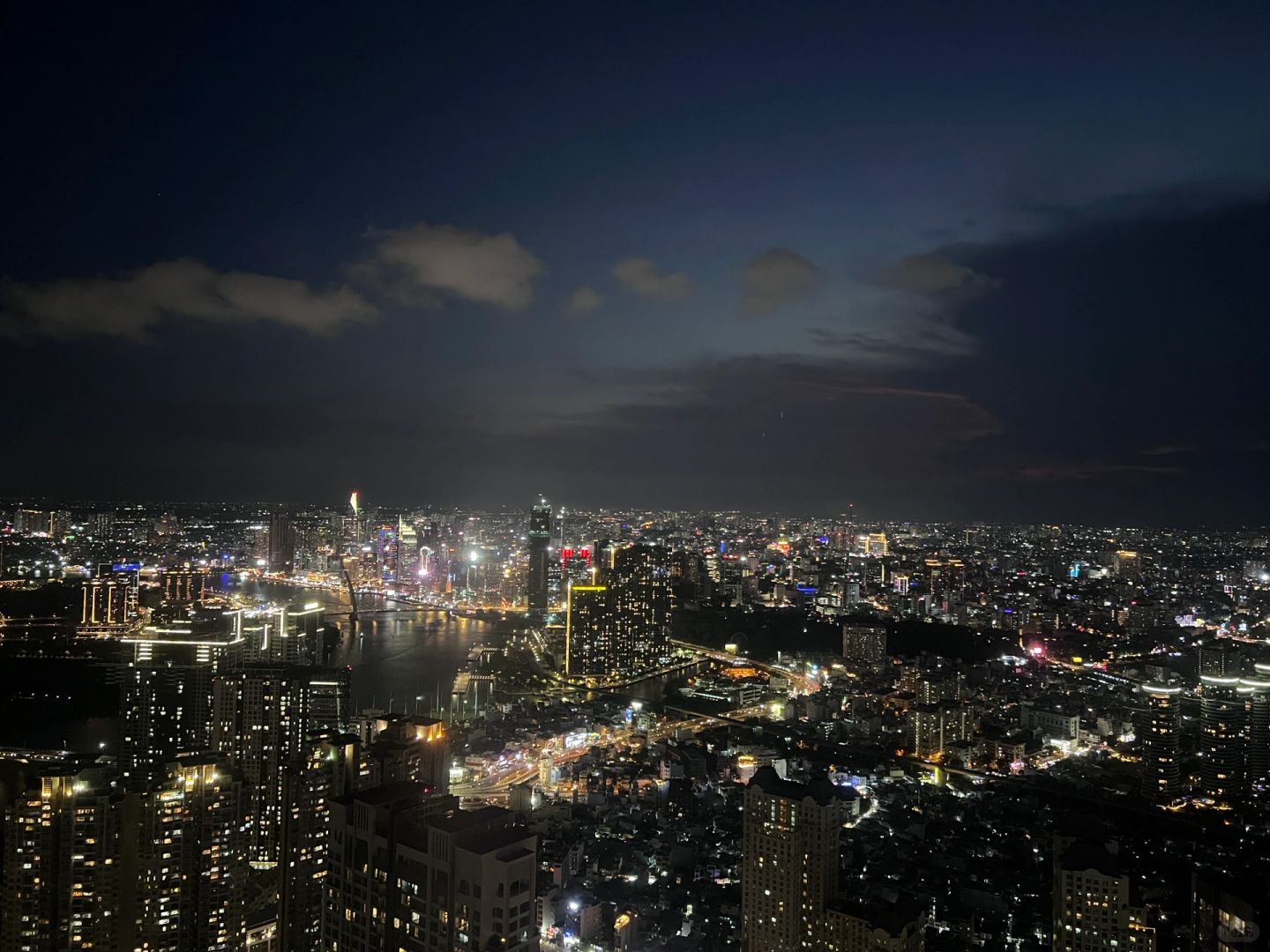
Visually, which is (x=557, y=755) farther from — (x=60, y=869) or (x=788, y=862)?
(x=60, y=869)

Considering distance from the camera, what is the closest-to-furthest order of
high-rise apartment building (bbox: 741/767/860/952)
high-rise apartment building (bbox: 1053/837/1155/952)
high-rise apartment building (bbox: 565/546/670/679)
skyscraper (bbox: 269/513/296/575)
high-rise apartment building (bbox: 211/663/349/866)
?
high-rise apartment building (bbox: 1053/837/1155/952)
high-rise apartment building (bbox: 741/767/860/952)
high-rise apartment building (bbox: 211/663/349/866)
high-rise apartment building (bbox: 565/546/670/679)
skyscraper (bbox: 269/513/296/575)

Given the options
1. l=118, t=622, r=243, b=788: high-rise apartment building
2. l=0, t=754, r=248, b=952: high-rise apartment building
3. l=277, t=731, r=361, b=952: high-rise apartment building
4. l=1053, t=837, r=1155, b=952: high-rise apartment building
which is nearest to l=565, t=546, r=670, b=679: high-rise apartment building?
l=118, t=622, r=243, b=788: high-rise apartment building

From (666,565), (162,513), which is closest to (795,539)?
(666,565)

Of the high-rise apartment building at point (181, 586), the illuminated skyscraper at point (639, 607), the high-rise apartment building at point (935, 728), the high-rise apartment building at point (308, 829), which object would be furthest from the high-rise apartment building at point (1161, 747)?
the high-rise apartment building at point (181, 586)

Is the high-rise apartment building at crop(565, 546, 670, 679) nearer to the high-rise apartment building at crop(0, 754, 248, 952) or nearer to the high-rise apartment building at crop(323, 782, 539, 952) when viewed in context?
the high-rise apartment building at crop(0, 754, 248, 952)

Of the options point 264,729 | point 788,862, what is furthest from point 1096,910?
point 264,729

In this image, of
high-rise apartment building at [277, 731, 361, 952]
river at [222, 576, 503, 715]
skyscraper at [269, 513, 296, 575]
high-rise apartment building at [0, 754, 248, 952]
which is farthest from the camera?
skyscraper at [269, 513, 296, 575]
